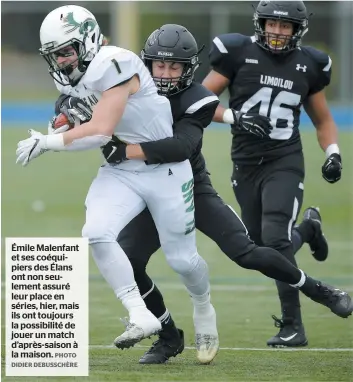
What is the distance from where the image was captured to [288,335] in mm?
6320

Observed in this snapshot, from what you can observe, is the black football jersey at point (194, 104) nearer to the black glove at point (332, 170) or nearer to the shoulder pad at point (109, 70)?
the shoulder pad at point (109, 70)

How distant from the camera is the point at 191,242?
550cm

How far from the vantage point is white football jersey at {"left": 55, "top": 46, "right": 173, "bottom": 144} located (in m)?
5.18

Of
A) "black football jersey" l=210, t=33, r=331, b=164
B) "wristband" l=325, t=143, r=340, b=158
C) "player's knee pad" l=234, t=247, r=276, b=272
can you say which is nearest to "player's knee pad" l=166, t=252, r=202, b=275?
"player's knee pad" l=234, t=247, r=276, b=272

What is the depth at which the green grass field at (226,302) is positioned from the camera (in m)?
5.38

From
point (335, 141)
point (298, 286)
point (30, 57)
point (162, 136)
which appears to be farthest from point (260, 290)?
point (30, 57)

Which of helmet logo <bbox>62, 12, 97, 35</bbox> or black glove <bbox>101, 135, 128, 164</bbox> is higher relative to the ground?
helmet logo <bbox>62, 12, 97, 35</bbox>

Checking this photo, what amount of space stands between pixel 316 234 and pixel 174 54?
213 centimetres

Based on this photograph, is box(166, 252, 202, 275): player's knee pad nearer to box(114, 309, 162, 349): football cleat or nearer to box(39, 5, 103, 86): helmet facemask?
box(114, 309, 162, 349): football cleat

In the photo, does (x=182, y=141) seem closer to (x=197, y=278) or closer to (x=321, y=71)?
(x=197, y=278)

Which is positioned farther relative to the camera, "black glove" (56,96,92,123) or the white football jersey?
"black glove" (56,96,92,123)

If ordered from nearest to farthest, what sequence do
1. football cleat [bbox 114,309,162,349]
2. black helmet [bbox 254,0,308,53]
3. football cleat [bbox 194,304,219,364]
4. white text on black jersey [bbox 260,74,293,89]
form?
football cleat [bbox 114,309,162,349]
football cleat [bbox 194,304,219,364]
black helmet [bbox 254,0,308,53]
white text on black jersey [bbox 260,74,293,89]

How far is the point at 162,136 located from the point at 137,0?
19.8m

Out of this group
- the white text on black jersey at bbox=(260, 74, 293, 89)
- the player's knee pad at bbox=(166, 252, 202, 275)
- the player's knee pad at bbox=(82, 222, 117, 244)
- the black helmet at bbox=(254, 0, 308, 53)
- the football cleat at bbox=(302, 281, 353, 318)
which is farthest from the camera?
the white text on black jersey at bbox=(260, 74, 293, 89)
